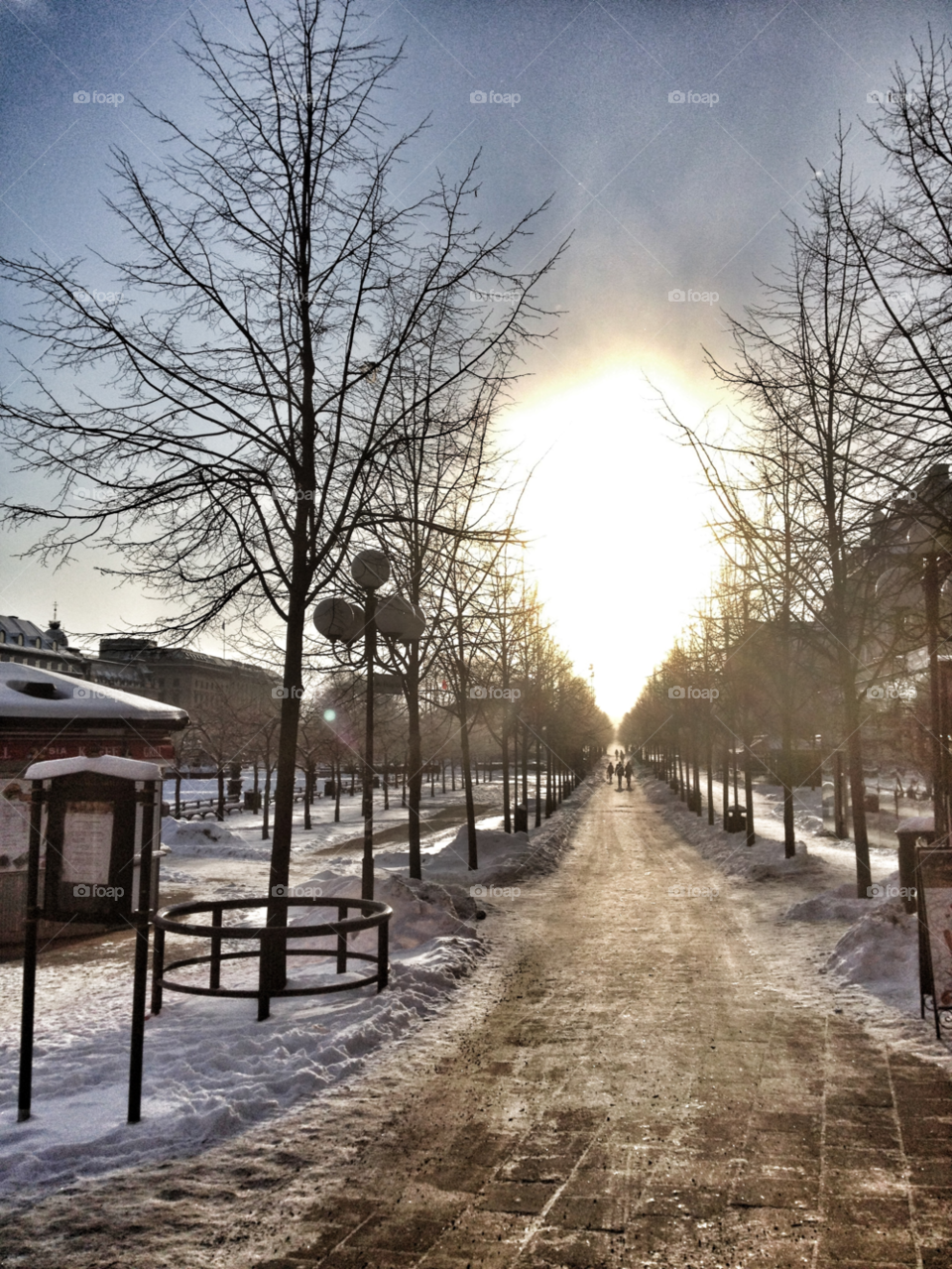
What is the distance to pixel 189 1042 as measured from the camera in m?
6.40

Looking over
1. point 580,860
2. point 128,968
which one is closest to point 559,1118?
point 128,968

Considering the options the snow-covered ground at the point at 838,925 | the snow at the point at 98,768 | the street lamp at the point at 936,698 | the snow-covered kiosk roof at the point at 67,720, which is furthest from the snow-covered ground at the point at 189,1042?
the street lamp at the point at 936,698

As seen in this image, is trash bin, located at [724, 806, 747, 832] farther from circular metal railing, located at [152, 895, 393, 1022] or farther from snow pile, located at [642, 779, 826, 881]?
circular metal railing, located at [152, 895, 393, 1022]

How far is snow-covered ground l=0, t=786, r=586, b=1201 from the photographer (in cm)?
472

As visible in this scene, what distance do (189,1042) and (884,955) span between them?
247 inches

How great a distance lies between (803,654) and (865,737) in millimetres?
18865

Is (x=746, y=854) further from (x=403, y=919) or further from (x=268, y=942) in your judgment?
(x=268, y=942)

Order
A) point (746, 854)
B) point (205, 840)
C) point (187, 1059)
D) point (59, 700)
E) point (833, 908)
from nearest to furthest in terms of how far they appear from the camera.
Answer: point (187, 1059) < point (59, 700) < point (833, 908) < point (746, 854) < point (205, 840)

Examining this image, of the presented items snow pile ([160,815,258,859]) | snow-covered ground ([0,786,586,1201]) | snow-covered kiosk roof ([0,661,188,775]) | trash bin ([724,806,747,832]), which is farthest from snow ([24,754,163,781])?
trash bin ([724,806,747,832])

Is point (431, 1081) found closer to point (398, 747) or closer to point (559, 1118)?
point (559, 1118)

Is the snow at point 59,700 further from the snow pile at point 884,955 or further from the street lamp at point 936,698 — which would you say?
the street lamp at point 936,698

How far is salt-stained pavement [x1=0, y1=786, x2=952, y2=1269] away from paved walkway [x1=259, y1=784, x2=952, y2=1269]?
0.01 m

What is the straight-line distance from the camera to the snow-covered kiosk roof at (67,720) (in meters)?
11.2

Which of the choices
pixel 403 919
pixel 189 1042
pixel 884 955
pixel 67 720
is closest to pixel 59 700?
pixel 67 720
